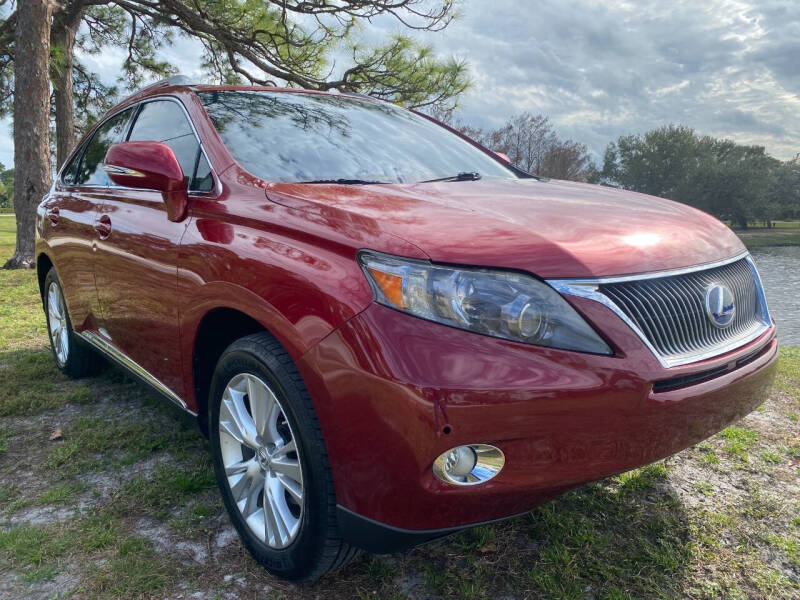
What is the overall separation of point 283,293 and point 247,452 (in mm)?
673

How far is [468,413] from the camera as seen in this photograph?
1453 mm

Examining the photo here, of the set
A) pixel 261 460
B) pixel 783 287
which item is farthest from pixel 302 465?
pixel 783 287

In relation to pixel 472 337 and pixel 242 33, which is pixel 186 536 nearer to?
pixel 472 337

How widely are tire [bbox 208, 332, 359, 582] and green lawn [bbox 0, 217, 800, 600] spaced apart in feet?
0.55

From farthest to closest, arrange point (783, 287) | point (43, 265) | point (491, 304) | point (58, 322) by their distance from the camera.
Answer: point (783, 287)
point (43, 265)
point (58, 322)
point (491, 304)

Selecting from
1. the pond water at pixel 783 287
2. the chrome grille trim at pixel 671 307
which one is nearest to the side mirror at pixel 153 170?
the chrome grille trim at pixel 671 307

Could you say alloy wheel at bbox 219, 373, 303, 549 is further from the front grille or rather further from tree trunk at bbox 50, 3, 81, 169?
tree trunk at bbox 50, 3, 81, 169

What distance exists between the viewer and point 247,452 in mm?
2125

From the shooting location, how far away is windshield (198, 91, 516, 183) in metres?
2.37

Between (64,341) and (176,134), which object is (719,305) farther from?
(64,341)

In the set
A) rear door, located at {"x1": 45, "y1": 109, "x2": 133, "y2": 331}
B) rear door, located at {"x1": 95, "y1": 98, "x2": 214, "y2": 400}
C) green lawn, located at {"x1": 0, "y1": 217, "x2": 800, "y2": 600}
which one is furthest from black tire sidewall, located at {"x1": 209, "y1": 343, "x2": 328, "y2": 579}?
rear door, located at {"x1": 45, "y1": 109, "x2": 133, "y2": 331}

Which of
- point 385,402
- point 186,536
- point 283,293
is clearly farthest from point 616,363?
point 186,536

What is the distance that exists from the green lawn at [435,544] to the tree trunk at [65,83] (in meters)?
11.0

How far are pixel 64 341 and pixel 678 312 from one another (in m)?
3.84
